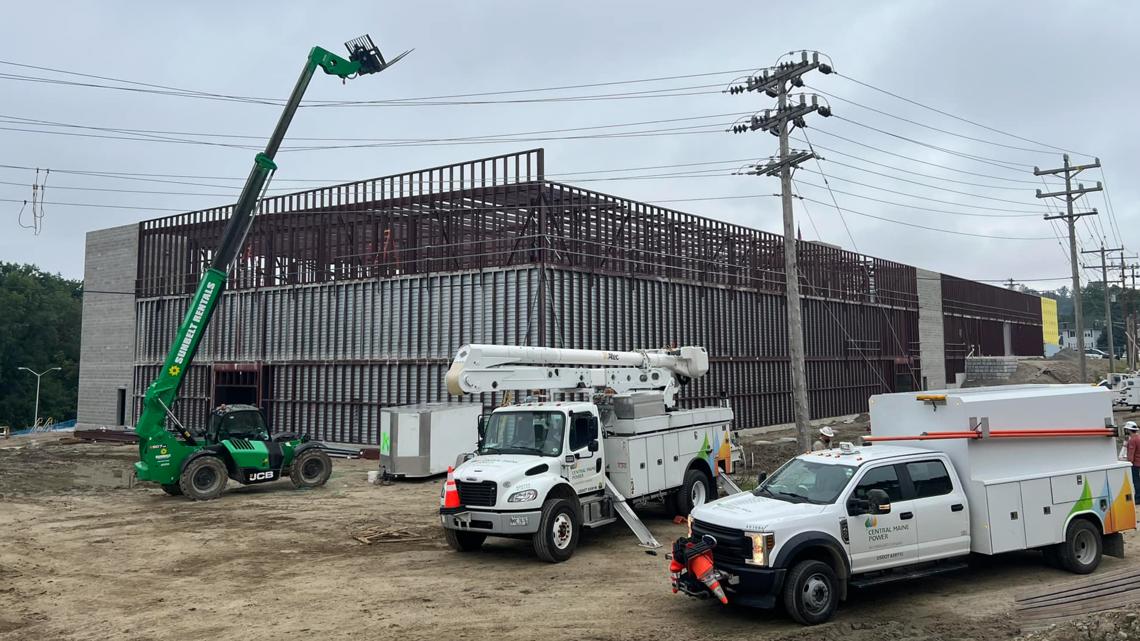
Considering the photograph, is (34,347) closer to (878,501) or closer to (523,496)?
(523,496)

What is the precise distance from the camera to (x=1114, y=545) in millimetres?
10320

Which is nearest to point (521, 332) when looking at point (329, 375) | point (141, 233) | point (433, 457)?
point (433, 457)

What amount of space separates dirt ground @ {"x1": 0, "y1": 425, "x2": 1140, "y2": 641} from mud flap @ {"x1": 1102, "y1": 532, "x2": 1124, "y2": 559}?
0.19 meters

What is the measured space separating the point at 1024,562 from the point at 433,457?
14.3m

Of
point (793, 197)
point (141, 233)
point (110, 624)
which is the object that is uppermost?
point (141, 233)

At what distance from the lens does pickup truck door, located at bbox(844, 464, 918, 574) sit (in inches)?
329

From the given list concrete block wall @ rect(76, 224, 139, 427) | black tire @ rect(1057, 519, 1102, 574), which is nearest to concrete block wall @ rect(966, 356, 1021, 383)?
black tire @ rect(1057, 519, 1102, 574)

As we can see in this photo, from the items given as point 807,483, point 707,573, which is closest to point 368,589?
point 707,573

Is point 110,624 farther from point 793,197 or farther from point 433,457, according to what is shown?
point 793,197

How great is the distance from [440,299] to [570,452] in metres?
15.9

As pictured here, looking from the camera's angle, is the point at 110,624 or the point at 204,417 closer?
the point at 110,624

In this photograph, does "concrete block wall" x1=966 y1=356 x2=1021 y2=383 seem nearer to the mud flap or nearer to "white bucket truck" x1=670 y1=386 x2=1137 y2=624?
the mud flap

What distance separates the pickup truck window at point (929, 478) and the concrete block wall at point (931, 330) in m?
43.4

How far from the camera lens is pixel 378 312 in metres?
28.4
